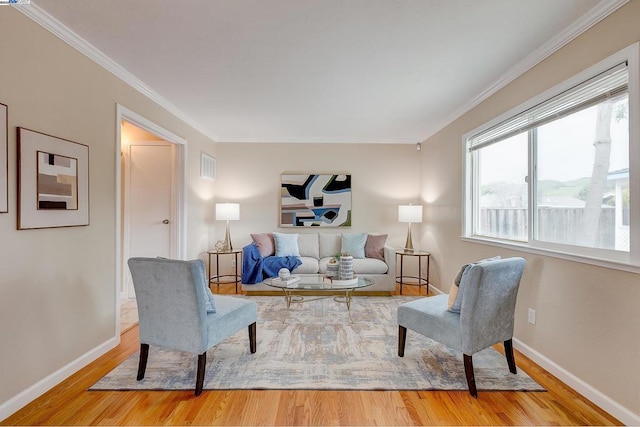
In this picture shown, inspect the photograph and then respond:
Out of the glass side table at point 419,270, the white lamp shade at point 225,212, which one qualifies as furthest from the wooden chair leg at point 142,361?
the glass side table at point 419,270

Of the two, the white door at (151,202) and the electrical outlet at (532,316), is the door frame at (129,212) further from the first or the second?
the electrical outlet at (532,316)

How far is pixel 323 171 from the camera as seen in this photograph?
17.4 ft

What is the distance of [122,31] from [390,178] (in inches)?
162

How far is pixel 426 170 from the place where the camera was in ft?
16.4

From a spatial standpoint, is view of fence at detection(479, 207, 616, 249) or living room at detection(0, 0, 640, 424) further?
view of fence at detection(479, 207, 616, 249)

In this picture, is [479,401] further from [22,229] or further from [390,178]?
[390,178]

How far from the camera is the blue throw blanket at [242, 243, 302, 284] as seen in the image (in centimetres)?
422

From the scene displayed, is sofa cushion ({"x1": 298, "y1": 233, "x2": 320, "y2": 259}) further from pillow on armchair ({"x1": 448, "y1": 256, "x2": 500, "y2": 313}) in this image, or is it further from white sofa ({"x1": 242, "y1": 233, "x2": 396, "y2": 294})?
pillow on armchair ({"x1": 448, "y1": 256, "x2": 500, "y2": 313})

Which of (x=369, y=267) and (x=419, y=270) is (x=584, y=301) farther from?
(x=419, y=270)

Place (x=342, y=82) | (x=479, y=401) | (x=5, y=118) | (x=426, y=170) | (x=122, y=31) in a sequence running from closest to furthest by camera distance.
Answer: (x=5, y=118), (x=479, y=401), (x=122, y=31), (x=342, y=82), (x=426, y=170)

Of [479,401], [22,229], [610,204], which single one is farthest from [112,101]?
[610,204]

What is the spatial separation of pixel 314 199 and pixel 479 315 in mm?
3542

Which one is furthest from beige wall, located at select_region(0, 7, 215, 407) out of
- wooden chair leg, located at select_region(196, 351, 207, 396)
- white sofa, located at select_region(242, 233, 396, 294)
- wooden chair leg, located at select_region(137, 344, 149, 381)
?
white sofa, located at select_region(242, 233, 396, 294)

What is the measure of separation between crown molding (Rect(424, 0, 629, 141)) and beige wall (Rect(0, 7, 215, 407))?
3.47 metres
